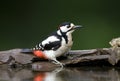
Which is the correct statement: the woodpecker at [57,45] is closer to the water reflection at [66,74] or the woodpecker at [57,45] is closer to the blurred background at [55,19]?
the water reflection at [66,74]

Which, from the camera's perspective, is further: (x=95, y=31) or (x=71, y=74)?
(x=95, y=31)

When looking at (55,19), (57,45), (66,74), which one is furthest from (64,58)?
(55,19)

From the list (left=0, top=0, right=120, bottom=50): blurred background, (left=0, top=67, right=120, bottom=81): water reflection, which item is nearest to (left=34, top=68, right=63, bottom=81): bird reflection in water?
(left=0, top=67, right=120, bottom=81): water reflection

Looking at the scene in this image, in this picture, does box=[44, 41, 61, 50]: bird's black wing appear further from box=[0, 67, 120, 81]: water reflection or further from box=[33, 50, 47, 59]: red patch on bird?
box=[0, 67, 120, 81]: water reflection

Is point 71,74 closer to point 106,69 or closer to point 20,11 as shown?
point 106,69

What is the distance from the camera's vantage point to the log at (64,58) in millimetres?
3393

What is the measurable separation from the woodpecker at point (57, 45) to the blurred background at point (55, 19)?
980 mm

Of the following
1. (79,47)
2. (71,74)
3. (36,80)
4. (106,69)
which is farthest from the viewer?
(79,47)

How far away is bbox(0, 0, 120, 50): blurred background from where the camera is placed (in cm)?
457

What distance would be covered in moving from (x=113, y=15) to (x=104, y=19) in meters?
0.08

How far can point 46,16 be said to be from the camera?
469 centimetres

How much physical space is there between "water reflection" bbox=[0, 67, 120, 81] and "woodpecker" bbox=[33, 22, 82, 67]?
19 centimetres

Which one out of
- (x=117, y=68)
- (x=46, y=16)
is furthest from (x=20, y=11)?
(x=117, y=68)

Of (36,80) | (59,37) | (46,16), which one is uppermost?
(46,16)
